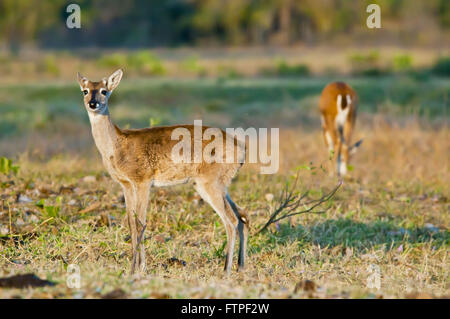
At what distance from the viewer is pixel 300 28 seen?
151ft

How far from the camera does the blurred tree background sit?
143 feet

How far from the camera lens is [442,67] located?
87.9 feet

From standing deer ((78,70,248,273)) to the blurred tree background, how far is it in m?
37.3

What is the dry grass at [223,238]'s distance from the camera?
18.8ft

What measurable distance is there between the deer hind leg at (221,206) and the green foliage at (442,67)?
21.7 metres

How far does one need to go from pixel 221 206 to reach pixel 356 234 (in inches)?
95.1

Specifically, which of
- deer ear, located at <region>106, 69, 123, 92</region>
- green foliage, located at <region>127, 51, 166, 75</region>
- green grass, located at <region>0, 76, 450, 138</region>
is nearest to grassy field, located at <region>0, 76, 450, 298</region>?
deer ear, located at <region>106, 69, 123, 92</region>

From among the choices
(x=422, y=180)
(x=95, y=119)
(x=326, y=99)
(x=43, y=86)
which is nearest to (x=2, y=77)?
(x=43, y=86)

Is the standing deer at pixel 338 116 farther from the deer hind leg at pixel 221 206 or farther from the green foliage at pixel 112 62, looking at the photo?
the green foliage at pixel 112 62

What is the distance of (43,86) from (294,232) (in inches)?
680

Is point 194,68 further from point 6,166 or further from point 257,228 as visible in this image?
point 257,228

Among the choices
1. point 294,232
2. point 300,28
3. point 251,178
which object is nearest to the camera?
point 294,232

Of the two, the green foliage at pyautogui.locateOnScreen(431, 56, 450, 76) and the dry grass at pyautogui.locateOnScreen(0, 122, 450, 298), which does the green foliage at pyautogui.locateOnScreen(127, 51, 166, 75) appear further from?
the dry grass at pyautogui.locateOnScreen(0, 122, 450, 298)
